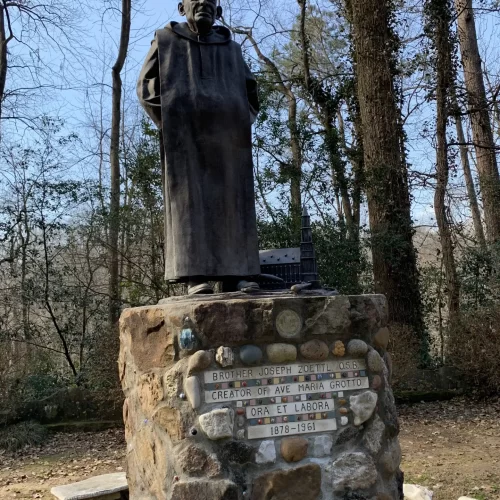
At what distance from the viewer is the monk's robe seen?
11.2 feet

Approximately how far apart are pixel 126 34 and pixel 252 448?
10.8m

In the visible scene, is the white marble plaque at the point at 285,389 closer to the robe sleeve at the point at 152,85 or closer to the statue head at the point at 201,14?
the robe sleeve at the point at 152,85

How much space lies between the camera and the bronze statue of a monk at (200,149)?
343 cm

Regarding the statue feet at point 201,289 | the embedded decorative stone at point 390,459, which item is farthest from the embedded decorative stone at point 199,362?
the embedded decorative stone at point 390,459

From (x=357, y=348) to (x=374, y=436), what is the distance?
444 mm

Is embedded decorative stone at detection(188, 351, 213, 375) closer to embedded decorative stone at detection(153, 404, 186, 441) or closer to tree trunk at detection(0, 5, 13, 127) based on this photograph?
embedded decorative stone at detection(153, 404, 186, 441)

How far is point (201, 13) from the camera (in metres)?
3.48

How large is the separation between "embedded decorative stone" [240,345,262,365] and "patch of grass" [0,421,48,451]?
4.62 metres

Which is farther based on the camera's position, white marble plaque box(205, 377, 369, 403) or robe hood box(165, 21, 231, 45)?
robe hood box(165, 21, 231, 45)

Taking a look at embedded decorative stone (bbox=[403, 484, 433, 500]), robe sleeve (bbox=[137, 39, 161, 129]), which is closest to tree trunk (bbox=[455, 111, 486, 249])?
embedded decorative stone (bbox=[403, 484, 433, 500])

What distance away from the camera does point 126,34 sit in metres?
12.0

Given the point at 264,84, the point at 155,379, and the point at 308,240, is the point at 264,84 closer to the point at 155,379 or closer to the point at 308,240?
A: the point at 308,240

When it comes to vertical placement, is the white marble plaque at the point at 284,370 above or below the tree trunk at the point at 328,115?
below

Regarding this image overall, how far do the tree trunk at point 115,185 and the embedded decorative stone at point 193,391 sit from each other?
479 centimetres
